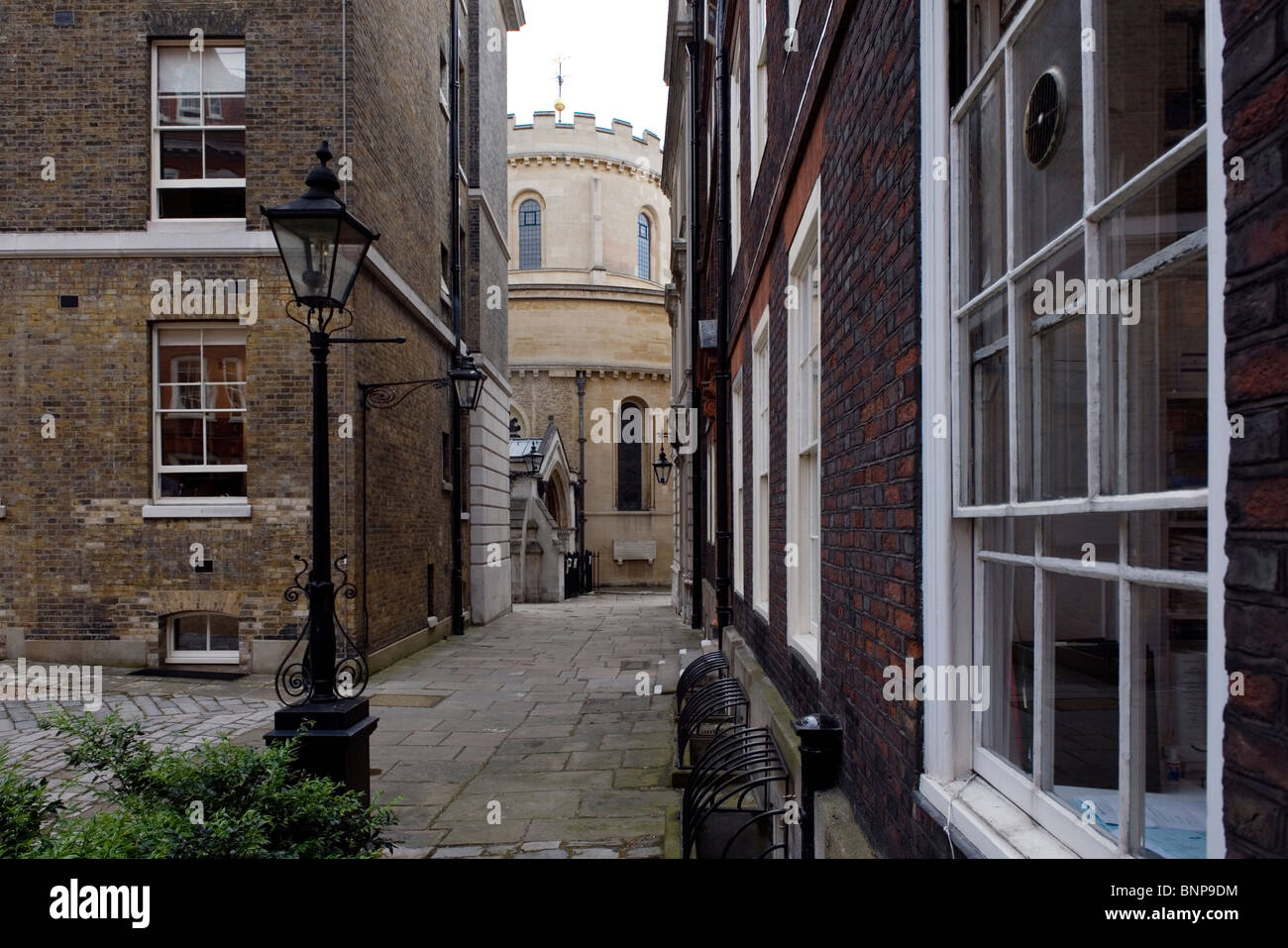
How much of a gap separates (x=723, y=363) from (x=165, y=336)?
263 inches

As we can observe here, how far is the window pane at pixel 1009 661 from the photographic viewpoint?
1.99m

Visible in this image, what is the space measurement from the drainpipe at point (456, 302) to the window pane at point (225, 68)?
545 centimetres

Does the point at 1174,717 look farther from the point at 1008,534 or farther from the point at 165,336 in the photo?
the point at 165,336

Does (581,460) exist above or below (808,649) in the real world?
above

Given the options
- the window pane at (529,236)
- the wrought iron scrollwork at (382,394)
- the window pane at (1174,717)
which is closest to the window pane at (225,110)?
the wrought iron scrollwork at (382,394)

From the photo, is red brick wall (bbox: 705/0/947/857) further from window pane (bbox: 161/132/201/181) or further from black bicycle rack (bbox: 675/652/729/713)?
window pane (bbox: 161/132/201/181)

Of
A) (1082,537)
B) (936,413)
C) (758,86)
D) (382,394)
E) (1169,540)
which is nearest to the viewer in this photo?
(1169,540)

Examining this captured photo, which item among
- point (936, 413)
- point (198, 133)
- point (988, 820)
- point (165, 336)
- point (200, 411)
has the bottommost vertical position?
point (988, 820)

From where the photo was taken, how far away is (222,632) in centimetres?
1065

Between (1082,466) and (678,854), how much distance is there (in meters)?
3.87

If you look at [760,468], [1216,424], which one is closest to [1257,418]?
[1216,424]

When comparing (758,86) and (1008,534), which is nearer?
(1008,534)

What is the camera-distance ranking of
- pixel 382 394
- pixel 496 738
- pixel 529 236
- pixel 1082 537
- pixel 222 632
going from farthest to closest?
1. pixel 529 236
2. pixel 382 394
3. pixel 222 632
4. pixel 496 738
5. pixel 1082 537

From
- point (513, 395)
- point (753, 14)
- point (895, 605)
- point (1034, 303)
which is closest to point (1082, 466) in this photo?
point (1034, 303)
